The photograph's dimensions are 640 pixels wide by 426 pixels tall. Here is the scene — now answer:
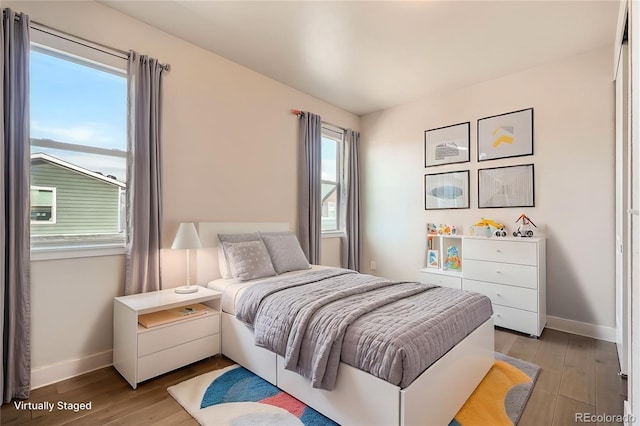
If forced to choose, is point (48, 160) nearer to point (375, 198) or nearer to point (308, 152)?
point (308, 152)

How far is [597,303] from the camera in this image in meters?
2.95

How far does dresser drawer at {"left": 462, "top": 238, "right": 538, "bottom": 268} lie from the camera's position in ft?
9.69

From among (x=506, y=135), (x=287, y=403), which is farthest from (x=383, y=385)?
(x=506, y=135)

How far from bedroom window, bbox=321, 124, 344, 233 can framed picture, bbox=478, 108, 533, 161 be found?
186 centimetres

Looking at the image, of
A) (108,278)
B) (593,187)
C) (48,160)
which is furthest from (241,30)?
(593,187)

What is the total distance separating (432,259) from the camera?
3977 millimetres

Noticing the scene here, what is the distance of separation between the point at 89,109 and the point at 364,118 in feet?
11.5

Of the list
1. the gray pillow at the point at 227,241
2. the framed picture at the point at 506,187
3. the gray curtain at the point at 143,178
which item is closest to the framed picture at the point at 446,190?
the framed picture at the point at 506,187

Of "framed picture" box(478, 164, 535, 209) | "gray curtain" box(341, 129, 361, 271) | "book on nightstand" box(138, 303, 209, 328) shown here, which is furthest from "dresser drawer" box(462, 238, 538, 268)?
"book on nightstand" box(138, 303, 209, 328)

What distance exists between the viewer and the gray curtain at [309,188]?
12.7 feet

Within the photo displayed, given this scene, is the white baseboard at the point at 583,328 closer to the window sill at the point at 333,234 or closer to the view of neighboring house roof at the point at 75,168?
the window sill at the point at 333,234

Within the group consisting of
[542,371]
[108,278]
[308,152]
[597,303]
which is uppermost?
[308,152]

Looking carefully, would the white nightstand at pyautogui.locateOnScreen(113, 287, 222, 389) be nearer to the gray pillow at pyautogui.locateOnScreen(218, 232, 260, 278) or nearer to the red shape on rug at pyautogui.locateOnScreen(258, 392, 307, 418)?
the gray pillow at pyautogui.locateOnScreen(218, 232, 260, 278)

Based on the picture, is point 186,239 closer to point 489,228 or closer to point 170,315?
point 170,315
